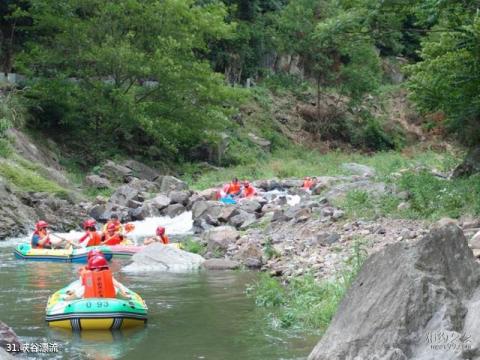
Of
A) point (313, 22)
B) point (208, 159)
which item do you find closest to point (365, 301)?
point (208, 159)

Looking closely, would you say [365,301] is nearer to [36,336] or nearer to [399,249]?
[399,249]

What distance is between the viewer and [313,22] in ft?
140

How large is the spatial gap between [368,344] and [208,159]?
29451mm

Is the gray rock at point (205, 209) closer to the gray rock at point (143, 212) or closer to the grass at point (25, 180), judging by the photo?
the gray rock at point (143, 212)

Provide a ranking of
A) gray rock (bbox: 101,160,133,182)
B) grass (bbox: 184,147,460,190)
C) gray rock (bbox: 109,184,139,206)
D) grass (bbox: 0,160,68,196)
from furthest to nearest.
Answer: grass (bbox: 184,147,460,190) → gray rock (bbox: 101,160,133,182) → gray rock (bbox: 109,184,139,206) → grass (bbox: 0,160,68,196)

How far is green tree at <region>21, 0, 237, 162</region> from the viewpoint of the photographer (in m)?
29.8

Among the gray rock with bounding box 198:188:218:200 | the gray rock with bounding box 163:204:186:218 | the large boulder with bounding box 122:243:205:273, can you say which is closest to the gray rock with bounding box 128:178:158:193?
the gray rock with bounding box 198:188:218:200

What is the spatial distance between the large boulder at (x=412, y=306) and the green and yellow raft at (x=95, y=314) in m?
3.72

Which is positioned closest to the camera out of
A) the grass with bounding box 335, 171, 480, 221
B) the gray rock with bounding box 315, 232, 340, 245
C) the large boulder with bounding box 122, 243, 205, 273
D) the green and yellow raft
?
the green and yellow raft

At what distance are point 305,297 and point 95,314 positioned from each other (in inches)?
110

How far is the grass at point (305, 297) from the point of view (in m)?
9.10

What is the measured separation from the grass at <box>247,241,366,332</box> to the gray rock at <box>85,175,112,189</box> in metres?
16.0

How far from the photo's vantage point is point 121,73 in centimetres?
3080

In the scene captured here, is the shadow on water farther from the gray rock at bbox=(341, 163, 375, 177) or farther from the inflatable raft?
the gray rock at bbox=(341, 163, 375, 177)
